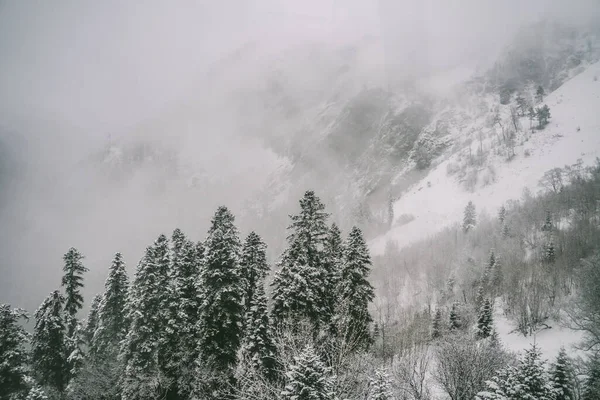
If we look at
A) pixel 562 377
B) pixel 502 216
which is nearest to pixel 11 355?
pixel 562 377

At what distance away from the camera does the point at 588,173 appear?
15312 cm

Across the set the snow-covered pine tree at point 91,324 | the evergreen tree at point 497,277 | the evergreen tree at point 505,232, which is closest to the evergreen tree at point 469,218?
the evergreen tree at point 505,232

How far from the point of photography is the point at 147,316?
31891mm

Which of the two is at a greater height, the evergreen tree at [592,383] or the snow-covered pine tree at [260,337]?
the snow-covered pine tree at [260,337]

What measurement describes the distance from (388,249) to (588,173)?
92.1 metres

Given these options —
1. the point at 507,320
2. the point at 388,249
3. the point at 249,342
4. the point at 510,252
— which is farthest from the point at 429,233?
the point at 249,342

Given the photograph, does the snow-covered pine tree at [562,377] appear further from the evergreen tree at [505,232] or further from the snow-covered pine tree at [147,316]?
the evergreen tree at [505,232]

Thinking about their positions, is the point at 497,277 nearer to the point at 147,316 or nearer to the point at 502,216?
the point at 502,216

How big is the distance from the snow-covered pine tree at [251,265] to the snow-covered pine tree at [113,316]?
12199mm

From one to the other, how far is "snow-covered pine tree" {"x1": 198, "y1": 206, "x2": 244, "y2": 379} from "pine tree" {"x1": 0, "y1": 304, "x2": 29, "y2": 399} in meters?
13.3

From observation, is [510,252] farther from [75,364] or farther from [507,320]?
[75,364]

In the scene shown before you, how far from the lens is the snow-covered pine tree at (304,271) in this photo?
26.5 meters

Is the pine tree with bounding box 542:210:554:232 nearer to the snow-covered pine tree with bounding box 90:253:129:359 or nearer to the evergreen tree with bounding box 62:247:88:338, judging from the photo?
the snow-covered pine tree with bounding box 90:253:129:359

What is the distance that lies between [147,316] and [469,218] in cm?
16830
